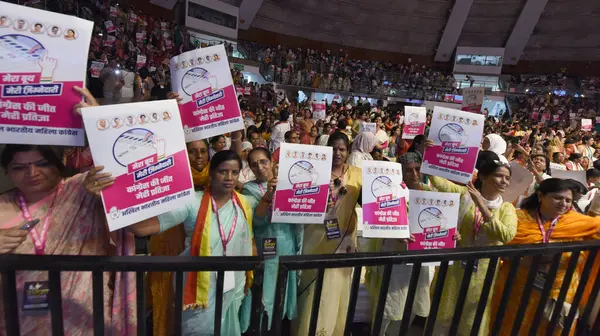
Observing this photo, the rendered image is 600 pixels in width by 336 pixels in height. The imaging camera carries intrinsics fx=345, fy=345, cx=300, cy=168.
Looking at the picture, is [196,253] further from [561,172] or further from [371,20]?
[371,20]

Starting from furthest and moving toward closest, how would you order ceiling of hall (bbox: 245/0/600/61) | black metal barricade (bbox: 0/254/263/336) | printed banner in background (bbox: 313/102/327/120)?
ceiling of hall (bbox: 245/0/600/61) → printed banner in background (bbox: 313/102/327/120) → black metal barricade (bbox: 0/254/263/336)

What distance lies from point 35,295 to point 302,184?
1.32 meters

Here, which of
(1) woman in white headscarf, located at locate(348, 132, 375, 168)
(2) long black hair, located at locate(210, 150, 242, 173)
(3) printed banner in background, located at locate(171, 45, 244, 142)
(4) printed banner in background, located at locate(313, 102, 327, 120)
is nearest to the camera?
(2) long black hair, located at locate(210, 150, 242, 173)

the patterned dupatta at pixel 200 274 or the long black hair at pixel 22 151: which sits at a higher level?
the long black hair at pixel 22 151

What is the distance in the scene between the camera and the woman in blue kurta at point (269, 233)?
2148 mm

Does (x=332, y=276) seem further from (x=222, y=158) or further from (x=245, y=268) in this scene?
(x=245, y=268)

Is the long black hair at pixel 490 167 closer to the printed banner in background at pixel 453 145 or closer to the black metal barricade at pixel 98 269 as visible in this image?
the printed banner in background at pixel 453 145

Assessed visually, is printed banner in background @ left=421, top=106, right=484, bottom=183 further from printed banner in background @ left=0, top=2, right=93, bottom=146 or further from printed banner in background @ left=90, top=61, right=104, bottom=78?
printed banner in background @ left=90, top=61, right=104, bottom=78

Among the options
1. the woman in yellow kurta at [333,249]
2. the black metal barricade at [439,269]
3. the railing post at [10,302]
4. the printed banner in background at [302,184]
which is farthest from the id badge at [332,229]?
the railing post at [10,302]

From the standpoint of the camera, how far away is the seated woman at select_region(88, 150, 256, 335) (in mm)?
1831

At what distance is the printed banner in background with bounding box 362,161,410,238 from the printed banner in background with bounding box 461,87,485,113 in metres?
3.97

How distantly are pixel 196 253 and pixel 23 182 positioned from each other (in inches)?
32.4

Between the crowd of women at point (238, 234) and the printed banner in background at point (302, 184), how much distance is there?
11 centimetres

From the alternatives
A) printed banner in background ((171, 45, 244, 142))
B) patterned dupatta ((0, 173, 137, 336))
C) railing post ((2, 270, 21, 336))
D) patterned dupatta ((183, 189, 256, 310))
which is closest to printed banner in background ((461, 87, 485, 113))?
printed banner in background ((171, 45, 244, 142))
